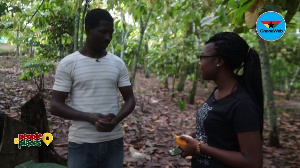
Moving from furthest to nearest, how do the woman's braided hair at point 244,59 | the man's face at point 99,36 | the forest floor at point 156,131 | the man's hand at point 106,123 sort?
the forest floor at point 156,131, the man's face at point 99,36, the man's hand at point 106,123, the woman's braided hair at point 244,59

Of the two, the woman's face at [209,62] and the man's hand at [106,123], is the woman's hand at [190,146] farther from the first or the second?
the man's hand at [106,123]

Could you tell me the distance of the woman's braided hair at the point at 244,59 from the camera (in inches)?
53.0

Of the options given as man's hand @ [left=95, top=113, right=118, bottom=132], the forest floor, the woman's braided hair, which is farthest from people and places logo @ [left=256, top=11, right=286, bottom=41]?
the forest floor

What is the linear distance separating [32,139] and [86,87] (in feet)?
2.96

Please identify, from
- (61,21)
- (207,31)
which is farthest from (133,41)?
(61,21)

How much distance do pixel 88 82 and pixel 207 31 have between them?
5.34m

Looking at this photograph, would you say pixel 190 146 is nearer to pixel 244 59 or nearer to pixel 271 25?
pixel 244 59

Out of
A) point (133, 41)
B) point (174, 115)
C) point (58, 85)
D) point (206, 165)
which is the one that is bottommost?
point (174, 115)

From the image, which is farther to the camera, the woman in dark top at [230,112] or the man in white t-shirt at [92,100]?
the man in white t-shirt at [92,100]

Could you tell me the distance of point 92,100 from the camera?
5.65 ft

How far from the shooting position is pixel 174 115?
5527mm

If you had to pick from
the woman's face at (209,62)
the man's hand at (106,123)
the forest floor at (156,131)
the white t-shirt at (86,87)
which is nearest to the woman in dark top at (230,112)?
the woman's face at (209,62)

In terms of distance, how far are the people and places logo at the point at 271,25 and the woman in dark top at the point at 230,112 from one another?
33.3 inches

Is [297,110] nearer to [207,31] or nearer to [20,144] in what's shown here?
[207,31]
